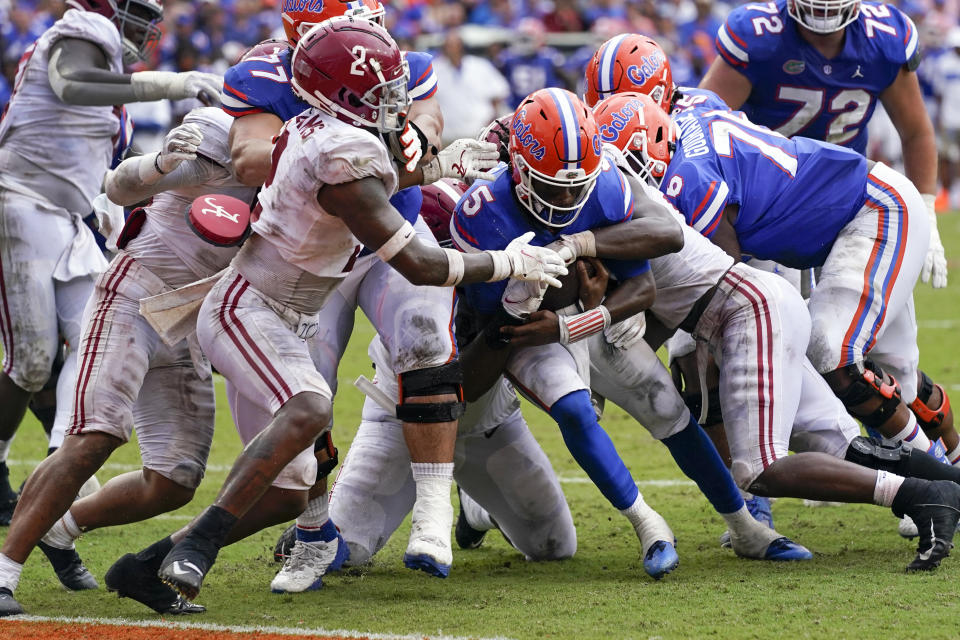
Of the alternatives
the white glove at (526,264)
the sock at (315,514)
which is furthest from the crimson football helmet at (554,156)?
the sock at (315,514)

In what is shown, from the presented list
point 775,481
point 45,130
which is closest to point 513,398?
point 775,481

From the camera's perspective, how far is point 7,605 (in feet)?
13.0

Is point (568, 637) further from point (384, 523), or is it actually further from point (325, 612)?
point (384, 523)

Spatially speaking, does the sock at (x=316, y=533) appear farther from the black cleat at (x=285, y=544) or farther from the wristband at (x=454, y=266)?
the wristband at (x=454, y=266)

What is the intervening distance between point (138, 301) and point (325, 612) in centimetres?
114

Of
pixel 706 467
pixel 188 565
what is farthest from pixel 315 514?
pixel 706 467

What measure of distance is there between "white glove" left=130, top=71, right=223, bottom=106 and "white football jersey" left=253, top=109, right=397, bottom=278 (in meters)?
1.11

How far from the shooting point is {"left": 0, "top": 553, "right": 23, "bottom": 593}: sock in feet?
13.0

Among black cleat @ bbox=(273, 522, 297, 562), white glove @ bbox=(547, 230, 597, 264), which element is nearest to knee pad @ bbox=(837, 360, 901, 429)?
white glove @ bbox=(547, 230, 597, 264)

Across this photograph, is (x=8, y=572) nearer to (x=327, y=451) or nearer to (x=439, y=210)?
(x=327, y=451)

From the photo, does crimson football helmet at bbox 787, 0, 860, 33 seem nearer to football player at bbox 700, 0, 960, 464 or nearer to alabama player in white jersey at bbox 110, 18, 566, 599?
Answer: football player at bbox 700, 0, 960, 464

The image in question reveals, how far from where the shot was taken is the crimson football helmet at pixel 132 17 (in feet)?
18.3

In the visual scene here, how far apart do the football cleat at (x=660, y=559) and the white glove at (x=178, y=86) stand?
224 cm

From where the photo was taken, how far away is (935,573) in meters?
4.15
